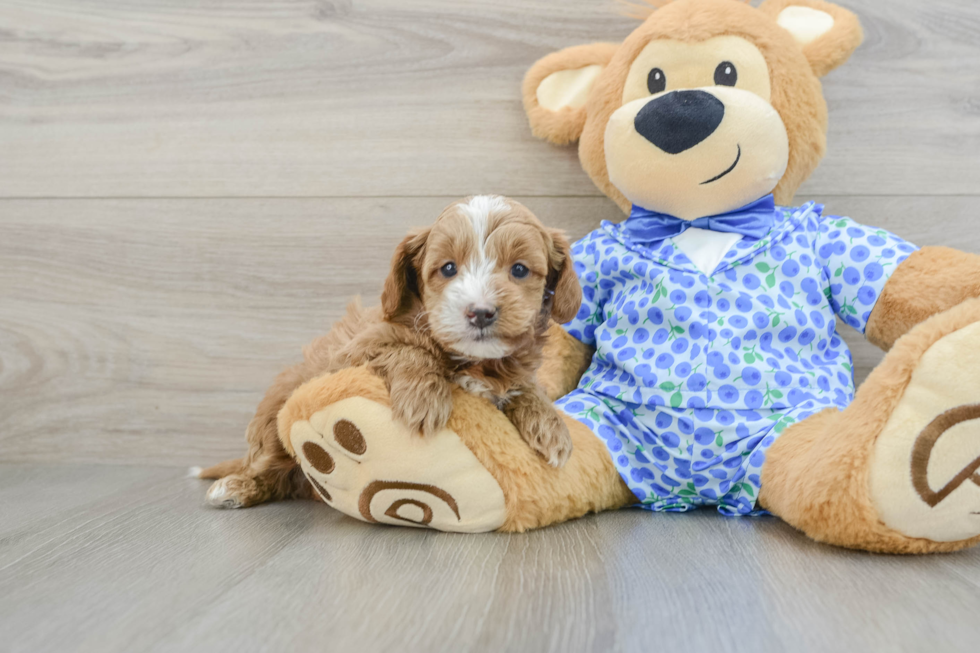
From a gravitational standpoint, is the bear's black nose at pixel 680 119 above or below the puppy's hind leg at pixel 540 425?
above

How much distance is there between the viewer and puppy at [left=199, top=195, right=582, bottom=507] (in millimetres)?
1051

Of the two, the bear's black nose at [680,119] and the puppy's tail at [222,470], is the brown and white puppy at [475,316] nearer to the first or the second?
the bear's black nose at [680,119]

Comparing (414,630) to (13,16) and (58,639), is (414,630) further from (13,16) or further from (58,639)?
(13,16)

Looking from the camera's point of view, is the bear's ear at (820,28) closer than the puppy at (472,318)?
No

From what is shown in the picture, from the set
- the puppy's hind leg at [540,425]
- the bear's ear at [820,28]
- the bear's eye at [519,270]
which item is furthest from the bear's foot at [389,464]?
the bear's ear at [820,28]

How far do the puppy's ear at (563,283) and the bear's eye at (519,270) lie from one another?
77 mm

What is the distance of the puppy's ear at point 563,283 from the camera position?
117 cm

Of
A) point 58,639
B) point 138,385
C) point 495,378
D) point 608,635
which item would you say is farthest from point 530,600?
point 138,385

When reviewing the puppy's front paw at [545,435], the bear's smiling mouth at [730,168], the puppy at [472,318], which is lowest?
the puppy's front paw at [545,435]

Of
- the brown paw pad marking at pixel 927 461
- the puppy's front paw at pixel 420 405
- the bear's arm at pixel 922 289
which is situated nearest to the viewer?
the brown paw pad marking at pixel 927 461

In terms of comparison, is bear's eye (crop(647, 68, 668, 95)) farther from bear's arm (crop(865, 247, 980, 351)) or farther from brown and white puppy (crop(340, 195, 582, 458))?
bear's arm (crop(865, 247, 980, 351))

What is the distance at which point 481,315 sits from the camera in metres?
1.02

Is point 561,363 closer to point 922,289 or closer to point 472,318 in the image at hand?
point 472,318

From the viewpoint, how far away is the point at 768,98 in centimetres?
134
